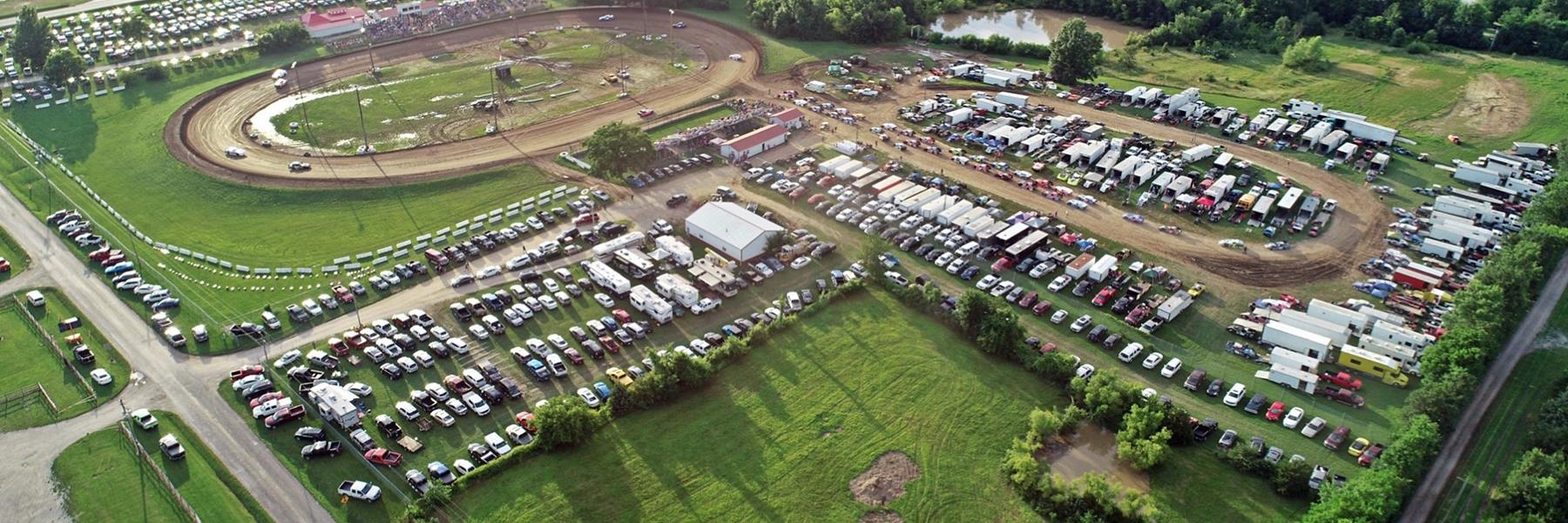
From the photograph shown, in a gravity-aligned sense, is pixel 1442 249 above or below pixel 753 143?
below

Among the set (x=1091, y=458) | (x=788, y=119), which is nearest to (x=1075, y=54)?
(x=788, y=119)

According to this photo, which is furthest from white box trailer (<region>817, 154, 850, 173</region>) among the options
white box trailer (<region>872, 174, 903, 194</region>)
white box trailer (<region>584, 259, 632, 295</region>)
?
white box trailer (<region>584, 259, 632, 295</region>)

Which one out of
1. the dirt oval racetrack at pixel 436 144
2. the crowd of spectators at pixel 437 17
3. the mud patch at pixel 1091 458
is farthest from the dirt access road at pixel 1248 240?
the crowd of spectators at pixel 437 17

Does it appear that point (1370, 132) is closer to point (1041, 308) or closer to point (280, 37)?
point (1041, 308)

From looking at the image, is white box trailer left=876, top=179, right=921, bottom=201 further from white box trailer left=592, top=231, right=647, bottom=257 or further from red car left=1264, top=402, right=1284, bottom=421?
red car left=1264, top=402, right=1284, bottom=421

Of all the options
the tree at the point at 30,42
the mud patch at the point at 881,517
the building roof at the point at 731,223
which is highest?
the tree at the point at 30,42

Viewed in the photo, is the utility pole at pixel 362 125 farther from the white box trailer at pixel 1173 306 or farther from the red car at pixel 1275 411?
the red car at pixel 1275 411
